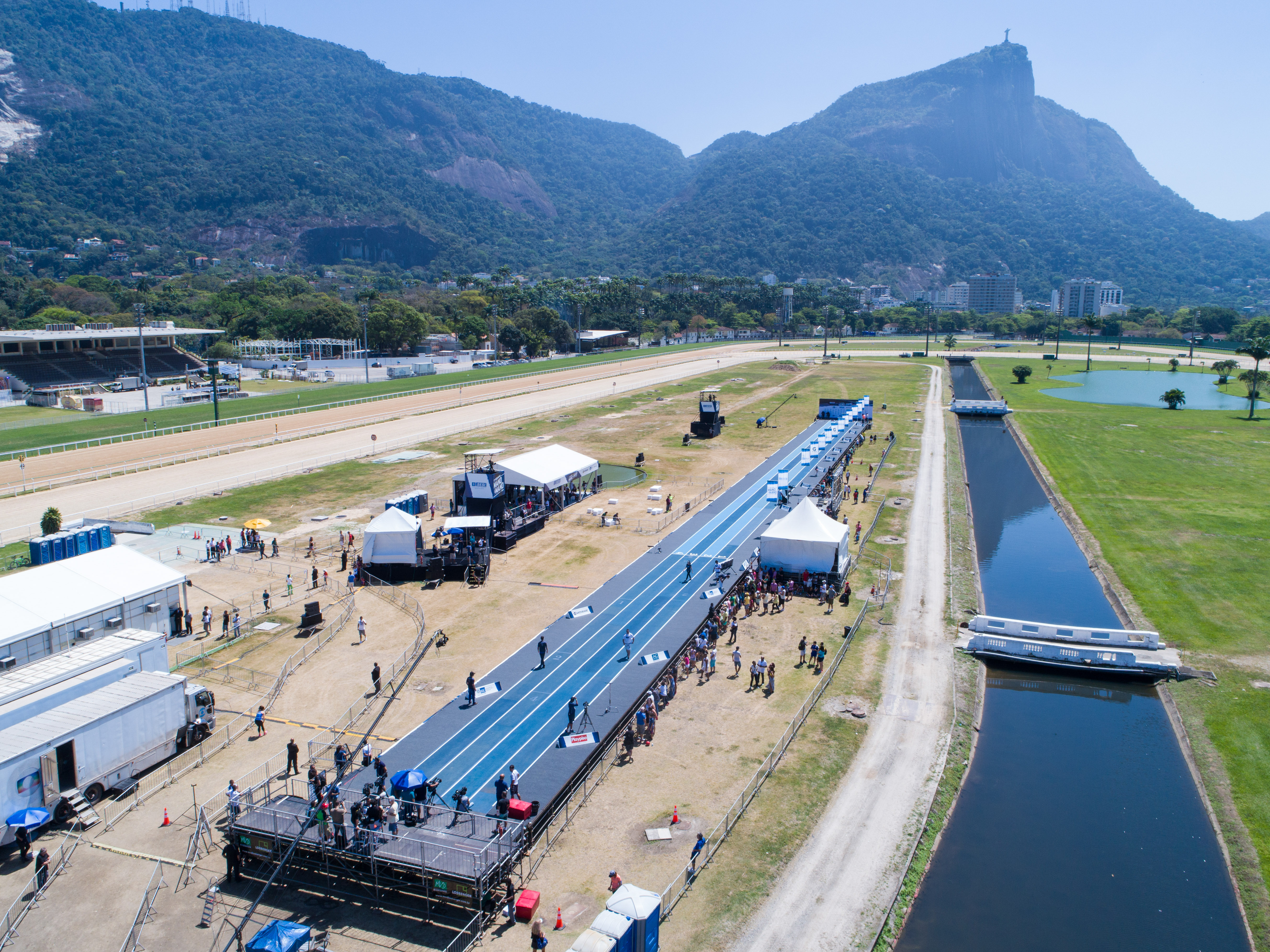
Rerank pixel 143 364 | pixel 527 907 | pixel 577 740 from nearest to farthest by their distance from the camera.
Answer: pixel 527 907 < pixel 577 740 < pixel 143 364

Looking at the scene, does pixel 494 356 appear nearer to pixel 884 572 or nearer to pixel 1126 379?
pixel 1126 379

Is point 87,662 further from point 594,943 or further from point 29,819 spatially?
point 594,943

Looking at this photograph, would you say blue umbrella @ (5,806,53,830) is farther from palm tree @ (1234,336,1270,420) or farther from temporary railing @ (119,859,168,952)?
palm tree @ (1234,336,1270,420)

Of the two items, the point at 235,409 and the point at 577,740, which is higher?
the point at 235,409

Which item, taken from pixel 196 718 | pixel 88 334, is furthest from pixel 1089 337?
pixel 196 718

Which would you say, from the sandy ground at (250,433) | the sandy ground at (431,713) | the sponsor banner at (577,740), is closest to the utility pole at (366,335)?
the sandy ground at (250,433)
